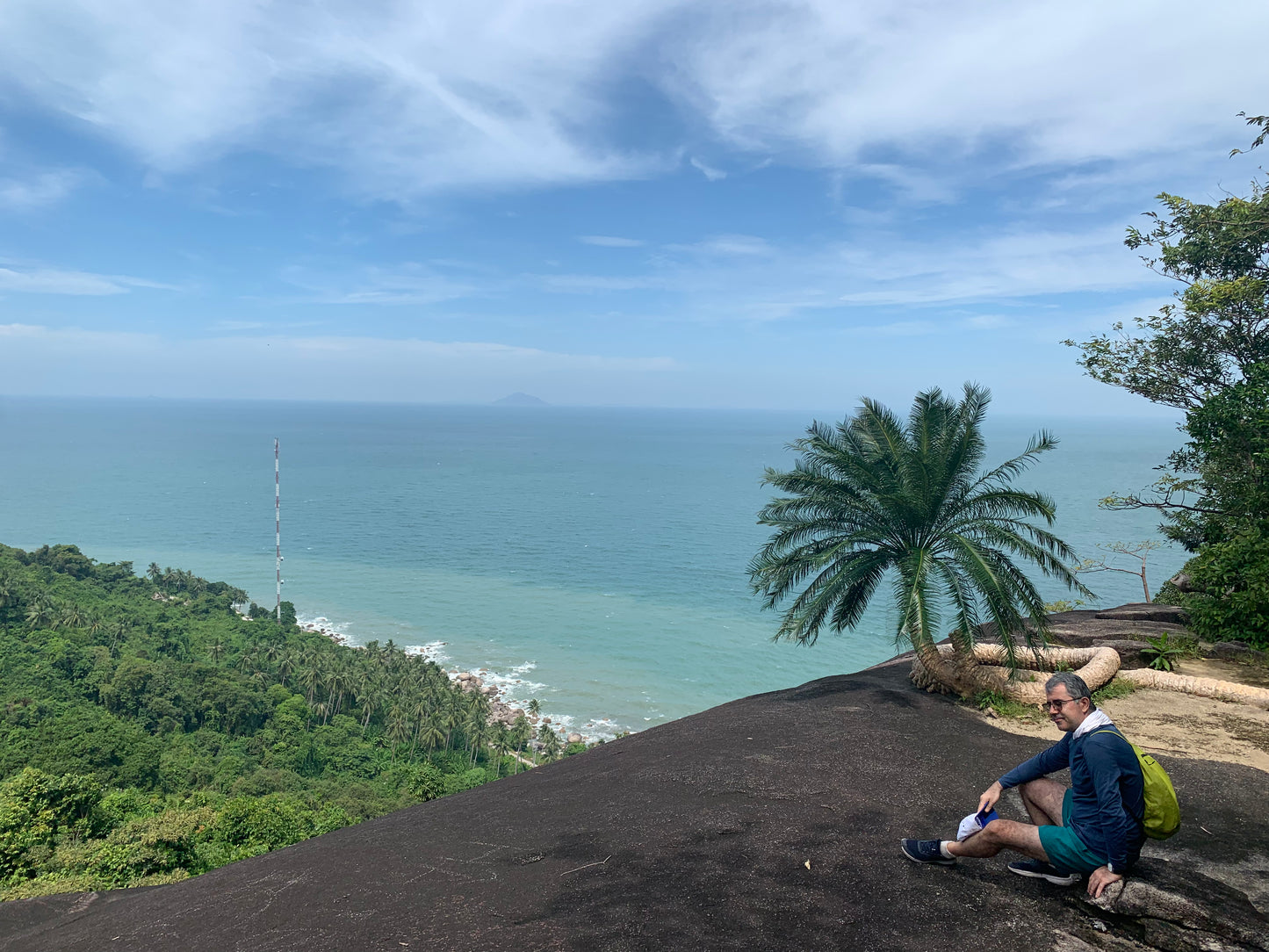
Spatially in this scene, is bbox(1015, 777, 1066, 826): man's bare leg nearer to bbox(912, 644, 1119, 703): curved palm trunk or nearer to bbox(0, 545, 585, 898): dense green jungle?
bbox(912, 644, 1119, 703): curved palm trunk

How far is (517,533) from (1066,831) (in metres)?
98.4

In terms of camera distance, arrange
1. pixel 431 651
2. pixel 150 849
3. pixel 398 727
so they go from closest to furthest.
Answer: pixel 150 849 < pixel 398 727 < pixel 431 651

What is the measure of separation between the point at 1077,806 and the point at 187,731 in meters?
49.6

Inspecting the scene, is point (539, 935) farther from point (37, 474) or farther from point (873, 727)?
point (37, 474)

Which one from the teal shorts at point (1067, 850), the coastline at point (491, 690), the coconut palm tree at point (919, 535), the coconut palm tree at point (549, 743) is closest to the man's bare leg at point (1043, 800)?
the teal shorts at point (1067, 850)

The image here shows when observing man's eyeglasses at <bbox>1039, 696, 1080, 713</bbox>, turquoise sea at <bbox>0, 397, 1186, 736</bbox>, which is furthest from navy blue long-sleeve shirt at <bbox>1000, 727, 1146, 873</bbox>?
turquoise sea at <bbox>0, 397, 1186, 736</bbox>

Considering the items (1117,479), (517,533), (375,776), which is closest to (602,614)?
(375,776)

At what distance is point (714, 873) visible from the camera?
647cm

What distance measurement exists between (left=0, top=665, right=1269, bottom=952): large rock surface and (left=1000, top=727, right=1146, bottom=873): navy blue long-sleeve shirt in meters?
0.54

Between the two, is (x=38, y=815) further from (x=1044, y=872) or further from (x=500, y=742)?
(x=500, y=742)

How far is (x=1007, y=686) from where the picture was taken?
11523 mm

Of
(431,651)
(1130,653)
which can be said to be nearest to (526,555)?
(431,651)

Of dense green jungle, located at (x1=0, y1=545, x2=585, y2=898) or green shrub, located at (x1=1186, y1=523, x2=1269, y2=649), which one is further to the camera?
dense green jungle, located at (x1=0, y1=545, x2=585, y2=898)

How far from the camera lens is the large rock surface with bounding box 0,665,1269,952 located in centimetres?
541
